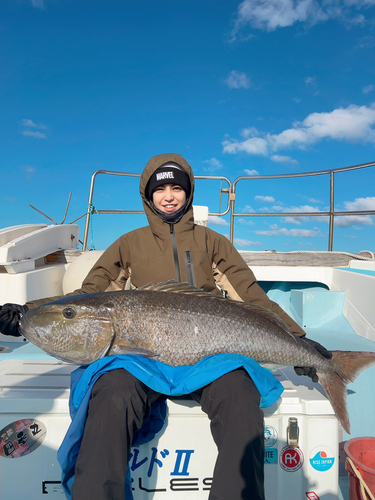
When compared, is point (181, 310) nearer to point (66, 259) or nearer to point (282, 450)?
point (282, 450)

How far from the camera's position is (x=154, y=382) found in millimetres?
1448

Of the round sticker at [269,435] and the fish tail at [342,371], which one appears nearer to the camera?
the round sticker at [269,435]

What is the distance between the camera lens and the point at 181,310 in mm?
1715

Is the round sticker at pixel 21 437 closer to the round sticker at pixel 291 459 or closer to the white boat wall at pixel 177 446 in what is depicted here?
the white boat wall at pixel 177 446

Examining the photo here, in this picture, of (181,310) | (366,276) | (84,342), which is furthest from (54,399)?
(366,276)

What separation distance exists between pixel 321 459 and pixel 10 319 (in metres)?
1.84

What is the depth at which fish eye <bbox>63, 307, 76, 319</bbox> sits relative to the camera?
1707 millimetres

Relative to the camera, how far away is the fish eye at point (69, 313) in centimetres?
171

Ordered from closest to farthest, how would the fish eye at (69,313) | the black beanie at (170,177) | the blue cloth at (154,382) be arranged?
the blue cloth at (154,382)
the fish eye at (69,313)
the black beanie at (170,177)

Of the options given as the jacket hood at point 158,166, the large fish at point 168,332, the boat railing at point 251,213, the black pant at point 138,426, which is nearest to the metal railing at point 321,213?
the boat railing at point 251,213

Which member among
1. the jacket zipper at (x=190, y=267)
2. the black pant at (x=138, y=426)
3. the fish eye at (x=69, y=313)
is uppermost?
the jacket zipper at (x=190, y=267)

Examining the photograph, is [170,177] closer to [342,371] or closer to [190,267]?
[190,267]

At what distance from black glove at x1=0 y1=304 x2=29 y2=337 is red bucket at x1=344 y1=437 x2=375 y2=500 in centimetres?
202

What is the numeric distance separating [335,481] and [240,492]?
71 cm
